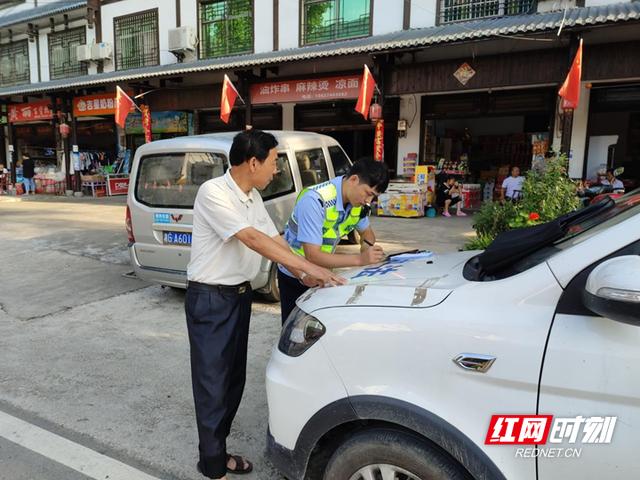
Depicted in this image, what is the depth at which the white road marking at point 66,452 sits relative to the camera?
104 inches

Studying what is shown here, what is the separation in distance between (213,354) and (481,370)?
1326mm

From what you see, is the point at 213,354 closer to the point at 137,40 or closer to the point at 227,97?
the point at 227,97

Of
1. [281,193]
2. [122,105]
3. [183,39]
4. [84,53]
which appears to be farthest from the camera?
[84,53]

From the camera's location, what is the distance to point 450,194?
1265 centimetres

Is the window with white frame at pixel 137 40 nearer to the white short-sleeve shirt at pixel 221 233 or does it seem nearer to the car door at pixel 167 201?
the car door at pixel 167 201

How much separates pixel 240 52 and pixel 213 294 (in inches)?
566

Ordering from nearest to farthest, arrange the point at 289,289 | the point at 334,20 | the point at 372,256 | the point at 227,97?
the point at 372,256, the point at 289,289, the point at 227,97, the point at 334,20

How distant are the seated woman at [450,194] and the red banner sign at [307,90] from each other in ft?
10.5

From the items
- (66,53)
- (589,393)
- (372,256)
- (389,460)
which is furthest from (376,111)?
(66,53)

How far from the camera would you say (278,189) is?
17.9 feet

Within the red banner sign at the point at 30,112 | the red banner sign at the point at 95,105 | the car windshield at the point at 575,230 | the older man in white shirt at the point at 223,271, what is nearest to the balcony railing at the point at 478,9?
the car windshield at the point at 575,230

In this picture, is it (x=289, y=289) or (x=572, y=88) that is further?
(x=572, y=88)

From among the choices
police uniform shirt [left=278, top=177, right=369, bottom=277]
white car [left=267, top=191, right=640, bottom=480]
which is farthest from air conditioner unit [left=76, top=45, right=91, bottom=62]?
white car [left=267, top=191, right=640, bottom=480]

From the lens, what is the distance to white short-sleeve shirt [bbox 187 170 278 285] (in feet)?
7.52
